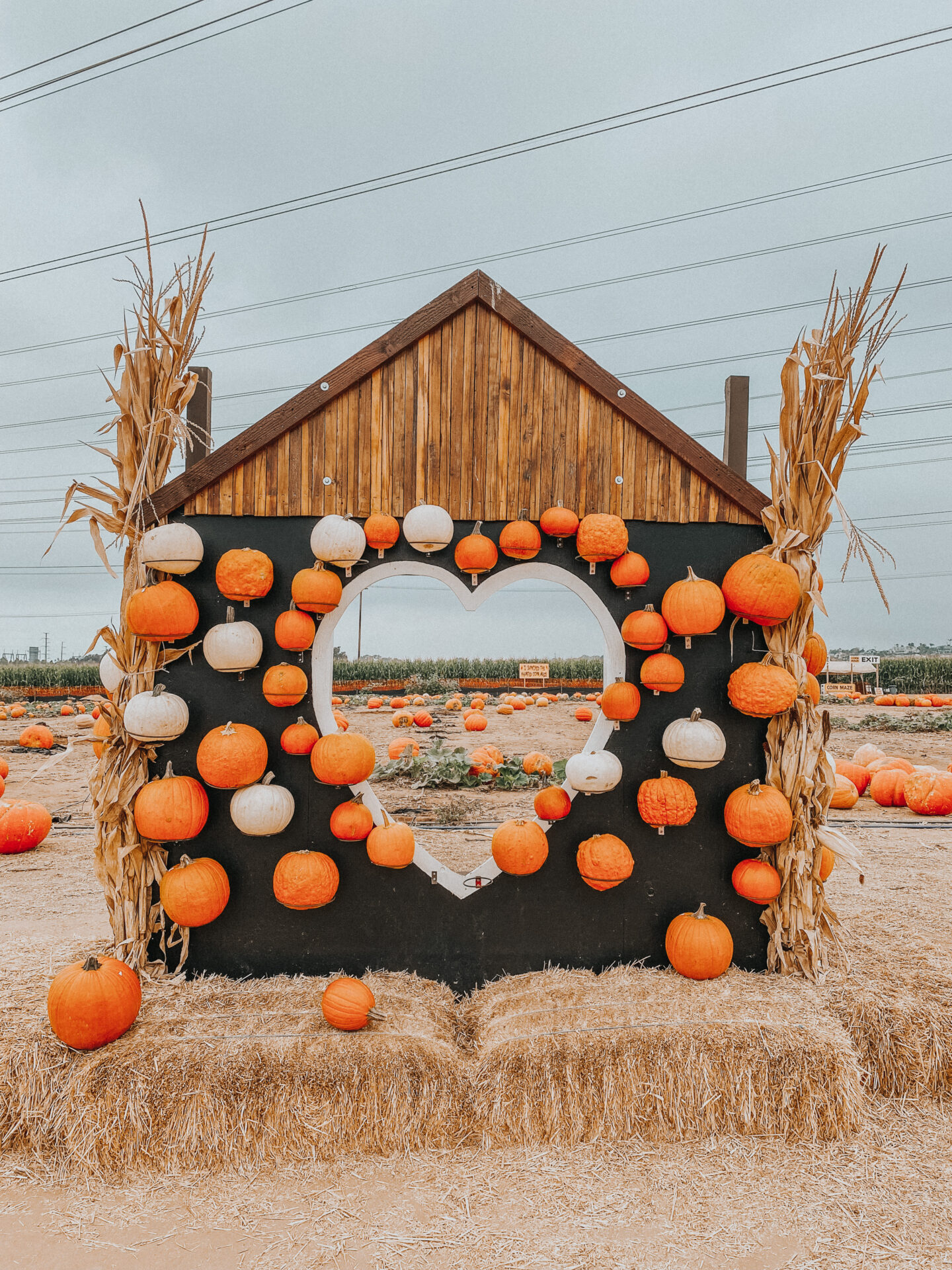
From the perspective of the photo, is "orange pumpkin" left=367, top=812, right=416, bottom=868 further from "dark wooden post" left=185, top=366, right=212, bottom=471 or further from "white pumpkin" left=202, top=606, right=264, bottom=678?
"dark wooden post" left=185, top=366, right=212, bottom=471

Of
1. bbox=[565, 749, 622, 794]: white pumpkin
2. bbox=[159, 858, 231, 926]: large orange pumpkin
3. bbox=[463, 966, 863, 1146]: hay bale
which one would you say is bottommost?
bbox=[463, 966, 863, 1146]: hay bale

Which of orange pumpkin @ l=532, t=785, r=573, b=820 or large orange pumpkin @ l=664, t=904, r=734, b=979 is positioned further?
orange pumpkin @ l=532, t=785, r=573, b=820

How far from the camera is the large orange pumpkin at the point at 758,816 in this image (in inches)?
160

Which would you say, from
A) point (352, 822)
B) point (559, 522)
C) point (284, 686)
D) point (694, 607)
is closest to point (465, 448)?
point (559, 522)

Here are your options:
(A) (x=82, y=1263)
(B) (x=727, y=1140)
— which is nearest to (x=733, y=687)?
(B) (x=727, y=1140)

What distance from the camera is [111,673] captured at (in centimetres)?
427

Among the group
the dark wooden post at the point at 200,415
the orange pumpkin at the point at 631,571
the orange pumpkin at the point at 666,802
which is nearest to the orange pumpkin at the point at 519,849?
the orange pumpkin at the point at 666,802

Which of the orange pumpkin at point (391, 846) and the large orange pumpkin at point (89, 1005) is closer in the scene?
the large orange pumpkin at point (89, 1005)

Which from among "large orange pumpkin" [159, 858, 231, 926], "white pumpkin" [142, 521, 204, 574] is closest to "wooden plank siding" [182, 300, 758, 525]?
"white pumpkin" [142, 521, 204, 574]

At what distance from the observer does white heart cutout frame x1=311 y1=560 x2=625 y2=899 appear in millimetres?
4289

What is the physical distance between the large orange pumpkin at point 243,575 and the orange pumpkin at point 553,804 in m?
2.10

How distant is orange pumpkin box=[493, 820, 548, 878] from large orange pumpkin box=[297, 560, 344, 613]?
1.69 metres

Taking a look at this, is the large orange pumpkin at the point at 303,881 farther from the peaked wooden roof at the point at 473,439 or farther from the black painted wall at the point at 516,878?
the peaked wooden roof at the point at 473,439

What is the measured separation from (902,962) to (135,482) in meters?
5.55
